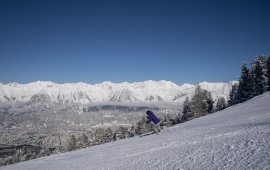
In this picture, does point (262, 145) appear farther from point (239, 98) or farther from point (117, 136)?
point (117, 136)

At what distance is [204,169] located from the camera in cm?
759

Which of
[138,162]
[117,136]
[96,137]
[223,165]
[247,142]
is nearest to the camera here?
[223,165]

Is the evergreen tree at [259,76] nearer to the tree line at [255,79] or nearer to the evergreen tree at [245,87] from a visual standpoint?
the tree line at [255,79]

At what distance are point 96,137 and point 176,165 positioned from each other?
7298 cm

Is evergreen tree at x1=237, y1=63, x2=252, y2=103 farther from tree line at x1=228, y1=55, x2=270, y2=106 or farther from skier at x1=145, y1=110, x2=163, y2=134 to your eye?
skier at x1=145, y1=110, x2=163, y2=134

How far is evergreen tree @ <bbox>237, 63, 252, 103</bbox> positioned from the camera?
188 ft

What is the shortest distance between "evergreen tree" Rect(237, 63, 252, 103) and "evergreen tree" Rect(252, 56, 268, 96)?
56.7 inches

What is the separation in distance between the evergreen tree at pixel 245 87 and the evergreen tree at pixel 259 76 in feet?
4.72

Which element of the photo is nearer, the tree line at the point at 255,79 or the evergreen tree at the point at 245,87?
the tree line at the point at 255,79

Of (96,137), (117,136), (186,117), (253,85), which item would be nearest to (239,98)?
(253,85)

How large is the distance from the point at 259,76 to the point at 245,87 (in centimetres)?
389

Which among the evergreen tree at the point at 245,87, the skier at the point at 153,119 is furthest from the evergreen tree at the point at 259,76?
the skier at the point at 153,119

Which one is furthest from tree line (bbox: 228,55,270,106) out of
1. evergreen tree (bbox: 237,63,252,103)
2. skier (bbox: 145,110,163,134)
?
skier (bbox: 145,110,163,134)

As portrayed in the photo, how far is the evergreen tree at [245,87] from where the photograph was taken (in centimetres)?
5743
